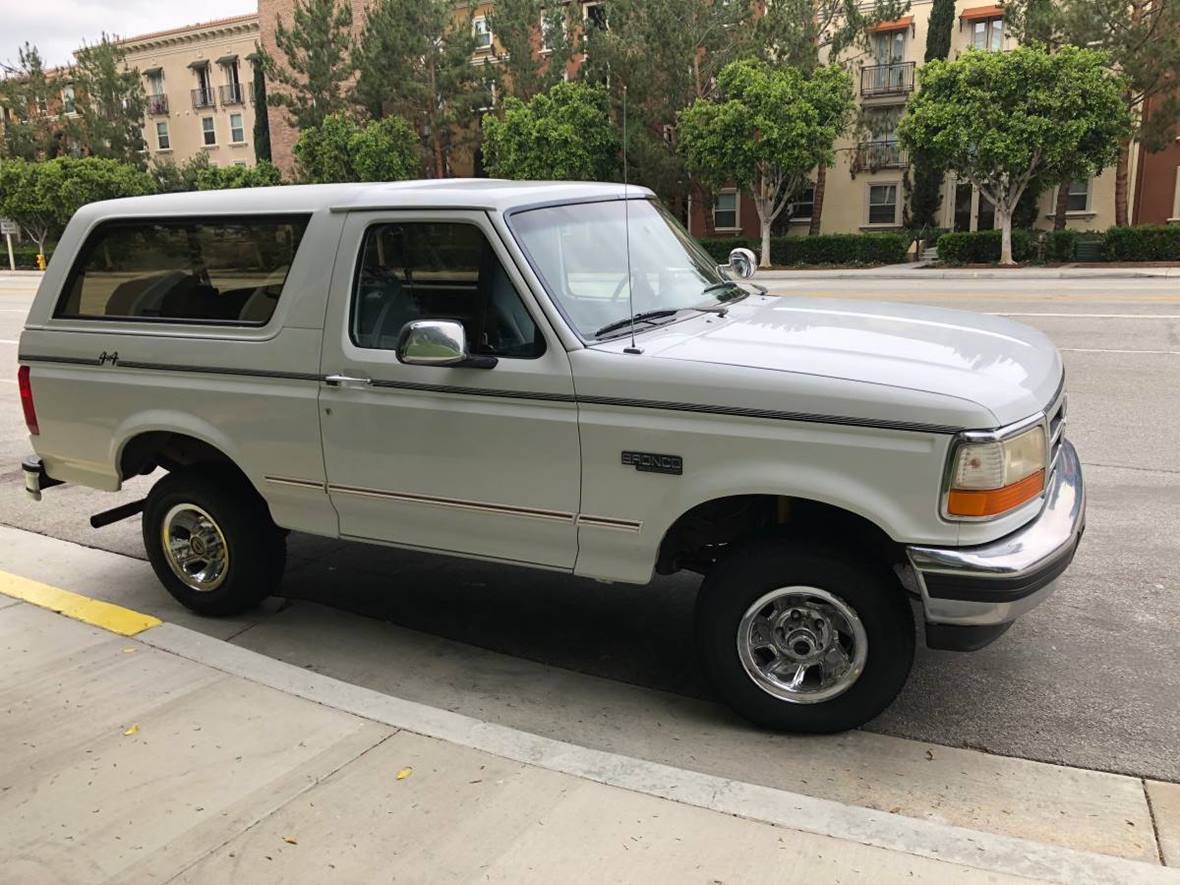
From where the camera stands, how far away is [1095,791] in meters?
3.34

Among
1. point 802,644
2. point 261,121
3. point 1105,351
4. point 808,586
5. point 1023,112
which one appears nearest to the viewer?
point 808,586

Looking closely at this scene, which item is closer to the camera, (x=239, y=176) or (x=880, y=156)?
(x=880, y=156)

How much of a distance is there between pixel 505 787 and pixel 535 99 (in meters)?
33.3

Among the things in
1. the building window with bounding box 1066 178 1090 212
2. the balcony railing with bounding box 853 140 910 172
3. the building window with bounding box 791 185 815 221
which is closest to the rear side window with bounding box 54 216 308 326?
the building window with bounding box 791 185 815 221

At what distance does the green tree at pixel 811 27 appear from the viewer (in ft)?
103

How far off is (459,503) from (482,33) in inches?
1628

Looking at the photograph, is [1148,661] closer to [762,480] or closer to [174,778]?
[762,480]

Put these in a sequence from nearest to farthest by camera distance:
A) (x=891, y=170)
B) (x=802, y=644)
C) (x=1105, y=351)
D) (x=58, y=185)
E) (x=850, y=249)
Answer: (x=802, y=644)
(x=1105, y=351)
(x=850, y=249)
(x=891, y=170)
(x=58, y=185)

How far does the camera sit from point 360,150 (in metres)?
39.3

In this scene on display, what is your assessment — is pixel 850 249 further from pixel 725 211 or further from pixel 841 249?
pixel 725 211

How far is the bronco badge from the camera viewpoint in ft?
11.8

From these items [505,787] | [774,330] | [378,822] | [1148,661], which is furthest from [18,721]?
[1148,661]

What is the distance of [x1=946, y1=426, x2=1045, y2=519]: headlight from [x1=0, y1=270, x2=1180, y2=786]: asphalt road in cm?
101

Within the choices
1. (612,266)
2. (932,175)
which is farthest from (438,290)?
(932,175)
